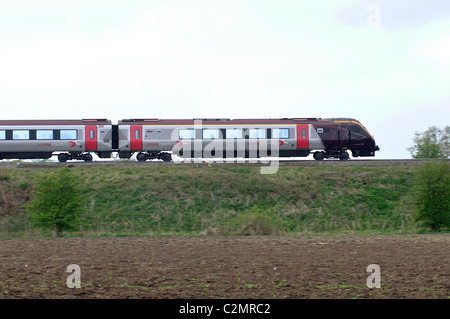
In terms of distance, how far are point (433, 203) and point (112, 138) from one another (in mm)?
22147

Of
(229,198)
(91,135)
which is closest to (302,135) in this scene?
(229,198)

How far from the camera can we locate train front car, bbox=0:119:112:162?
37.8m

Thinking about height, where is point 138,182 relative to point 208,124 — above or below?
below

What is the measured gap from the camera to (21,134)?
37.9 m

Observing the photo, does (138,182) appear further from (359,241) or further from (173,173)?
(359,241)

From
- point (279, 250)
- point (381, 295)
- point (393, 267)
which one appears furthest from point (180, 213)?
point (381, 295)

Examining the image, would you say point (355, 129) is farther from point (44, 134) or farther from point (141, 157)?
point (44, 134)

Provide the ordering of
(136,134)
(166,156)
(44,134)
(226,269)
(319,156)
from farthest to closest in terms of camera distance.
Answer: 1. (319,156)
2. (166,156)
3. (136,134)
4. (44,134)
5. (226,269)

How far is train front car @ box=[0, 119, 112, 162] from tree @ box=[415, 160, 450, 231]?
2156 centimetres

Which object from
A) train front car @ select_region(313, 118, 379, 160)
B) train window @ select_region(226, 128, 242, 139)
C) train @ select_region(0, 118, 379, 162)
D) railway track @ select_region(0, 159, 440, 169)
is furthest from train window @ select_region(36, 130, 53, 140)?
train front car @ select_region(313, 118, 379, 160)

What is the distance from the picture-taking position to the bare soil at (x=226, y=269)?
36.9 ft

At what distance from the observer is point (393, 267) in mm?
14258

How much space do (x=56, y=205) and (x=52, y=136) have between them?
45.2ft

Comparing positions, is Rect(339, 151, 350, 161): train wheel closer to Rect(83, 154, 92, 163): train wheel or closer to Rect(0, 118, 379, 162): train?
Rect(0, 118, 379, 162): train
